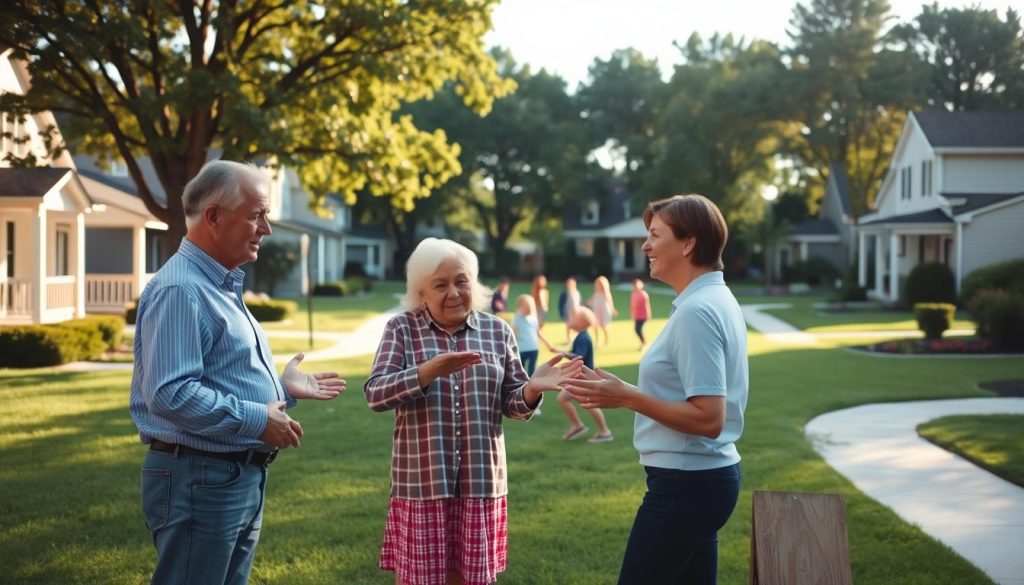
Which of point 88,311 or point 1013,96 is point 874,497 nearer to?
point 88,311

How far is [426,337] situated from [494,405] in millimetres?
427

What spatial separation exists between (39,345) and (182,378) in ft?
55.0

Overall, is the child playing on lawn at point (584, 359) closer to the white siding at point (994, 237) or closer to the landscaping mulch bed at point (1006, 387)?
the landscaping mulch bed at point (1006, 387)

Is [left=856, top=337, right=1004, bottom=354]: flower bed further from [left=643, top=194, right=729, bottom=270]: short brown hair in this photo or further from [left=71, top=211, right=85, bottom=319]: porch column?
[left=643, top=194, right=729, bottom=270]: short brown hair

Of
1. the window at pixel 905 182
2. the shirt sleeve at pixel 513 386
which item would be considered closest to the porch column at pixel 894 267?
the window at pixel 905 182

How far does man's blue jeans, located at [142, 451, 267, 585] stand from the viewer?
3.37 metres

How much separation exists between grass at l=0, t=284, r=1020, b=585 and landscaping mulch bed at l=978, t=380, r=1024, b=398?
57.0 inches

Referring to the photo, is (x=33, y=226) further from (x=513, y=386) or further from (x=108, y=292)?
(x=513, y=386)

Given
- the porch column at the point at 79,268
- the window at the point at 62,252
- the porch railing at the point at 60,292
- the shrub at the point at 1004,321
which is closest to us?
the shrub at the point at 1004,321

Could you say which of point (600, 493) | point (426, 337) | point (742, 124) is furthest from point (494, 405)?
point (742, 124)

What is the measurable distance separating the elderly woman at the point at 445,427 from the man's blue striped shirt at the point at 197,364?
80cm

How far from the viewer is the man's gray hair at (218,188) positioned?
3.49 m

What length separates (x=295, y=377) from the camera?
13.2 ft

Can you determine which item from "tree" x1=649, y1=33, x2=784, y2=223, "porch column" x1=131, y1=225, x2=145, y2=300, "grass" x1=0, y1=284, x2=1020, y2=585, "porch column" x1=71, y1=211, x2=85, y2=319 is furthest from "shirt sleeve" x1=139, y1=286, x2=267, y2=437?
"tree" x1=649, y1=33, x2=784, y2=223
